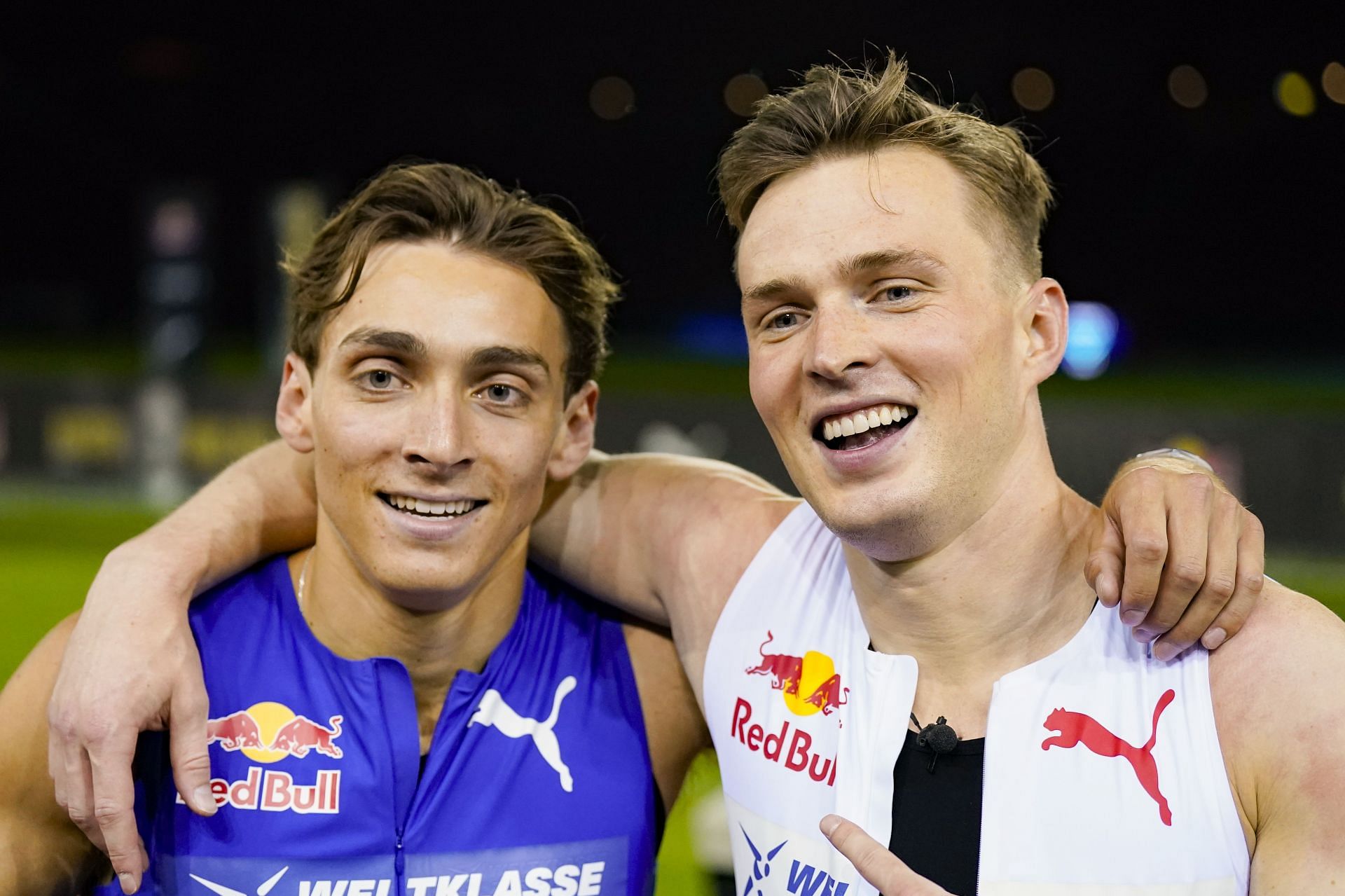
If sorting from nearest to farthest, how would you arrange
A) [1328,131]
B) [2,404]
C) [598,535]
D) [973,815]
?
1. [973,815]
2. [598,535]
3. [2,404]
4. [1328,131]

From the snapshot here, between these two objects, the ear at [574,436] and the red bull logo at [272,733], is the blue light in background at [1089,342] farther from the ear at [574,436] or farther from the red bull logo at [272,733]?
the red bull logo at [272,733]

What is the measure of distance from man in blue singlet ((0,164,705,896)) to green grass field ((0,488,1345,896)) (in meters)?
1.73

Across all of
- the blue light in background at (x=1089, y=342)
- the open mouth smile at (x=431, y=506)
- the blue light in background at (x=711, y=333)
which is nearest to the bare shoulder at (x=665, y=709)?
the open mouth smile at (x=431, y=506)

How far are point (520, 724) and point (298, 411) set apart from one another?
72 centimetres

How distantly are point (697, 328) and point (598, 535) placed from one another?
41.2ft

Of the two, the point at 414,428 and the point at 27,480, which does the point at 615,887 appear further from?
the point at 27,480

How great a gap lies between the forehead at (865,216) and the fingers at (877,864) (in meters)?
0.82

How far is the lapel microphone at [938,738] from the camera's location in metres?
2.02

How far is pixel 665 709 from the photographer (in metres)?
2.53

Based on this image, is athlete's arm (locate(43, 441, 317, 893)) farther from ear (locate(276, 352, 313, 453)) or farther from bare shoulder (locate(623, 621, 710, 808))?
bare shoulder (locate(623, 621, 710, 808))

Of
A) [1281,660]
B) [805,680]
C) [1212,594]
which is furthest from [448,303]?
[1281,660]

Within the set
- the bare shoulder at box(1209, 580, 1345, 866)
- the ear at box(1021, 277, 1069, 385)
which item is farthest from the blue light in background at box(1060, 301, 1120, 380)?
the bare shoulder at box(1209, 580, 1345, 866)

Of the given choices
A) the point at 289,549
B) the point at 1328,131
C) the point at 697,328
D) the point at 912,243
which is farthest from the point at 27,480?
the point at 1328,131

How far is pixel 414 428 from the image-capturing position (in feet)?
7.44
